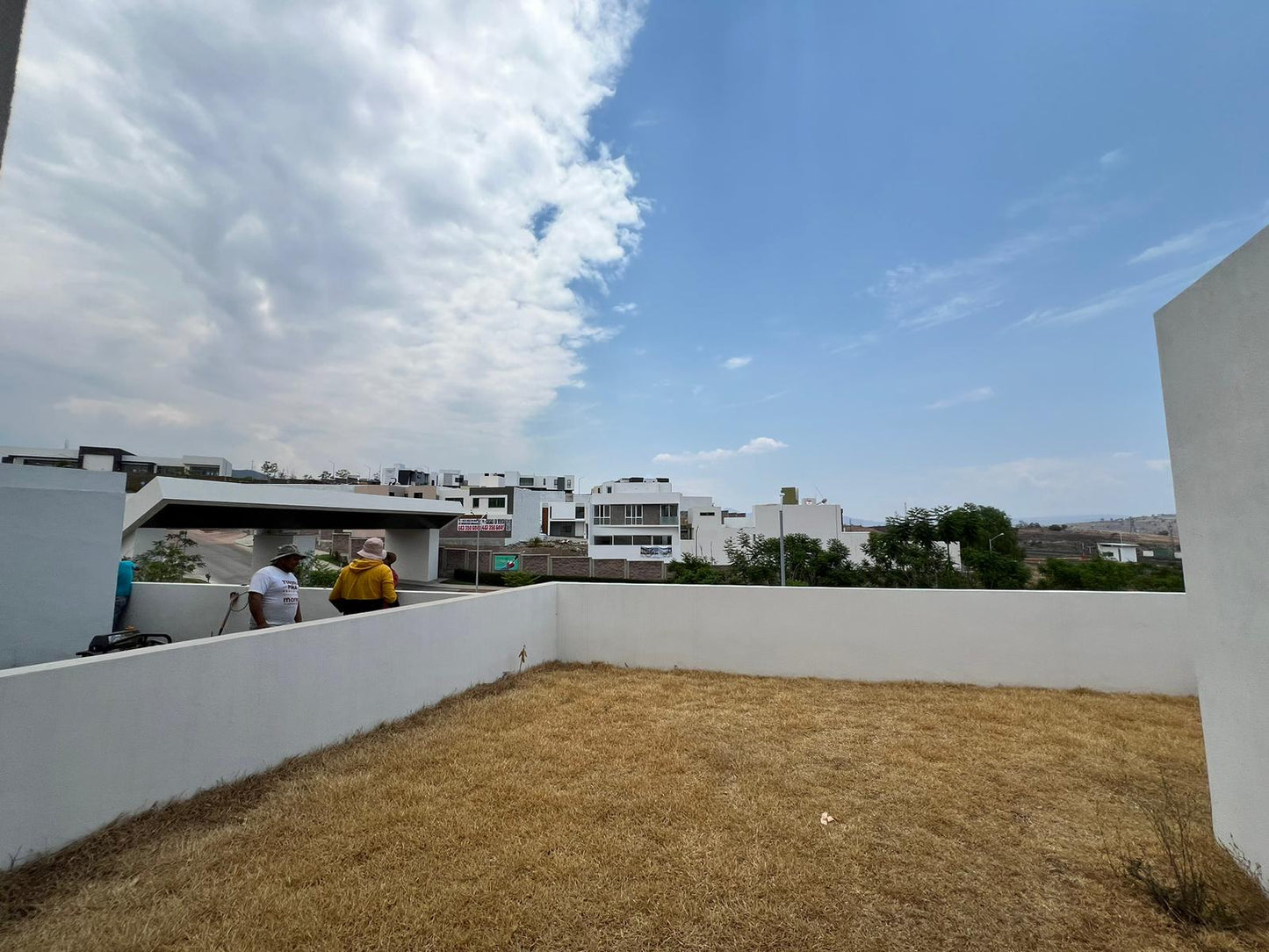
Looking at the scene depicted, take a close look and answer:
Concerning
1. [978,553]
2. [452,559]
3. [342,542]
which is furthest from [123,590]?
[342,542]

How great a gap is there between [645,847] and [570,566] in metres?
24.5

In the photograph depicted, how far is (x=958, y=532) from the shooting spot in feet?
33.1

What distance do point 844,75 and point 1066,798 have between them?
766 cm

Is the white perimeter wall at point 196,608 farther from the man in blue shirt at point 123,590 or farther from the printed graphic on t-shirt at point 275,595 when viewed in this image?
the printed graphic on t-shirt at point 275,595

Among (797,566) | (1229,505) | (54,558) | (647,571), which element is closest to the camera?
(1229,505)

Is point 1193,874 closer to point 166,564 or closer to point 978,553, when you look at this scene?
point 978,553

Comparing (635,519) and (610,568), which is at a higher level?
(635,519)

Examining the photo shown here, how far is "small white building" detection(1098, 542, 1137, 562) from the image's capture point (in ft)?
33.3

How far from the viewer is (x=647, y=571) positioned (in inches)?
1112

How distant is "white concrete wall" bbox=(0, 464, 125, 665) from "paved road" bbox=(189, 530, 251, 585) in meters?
11.9

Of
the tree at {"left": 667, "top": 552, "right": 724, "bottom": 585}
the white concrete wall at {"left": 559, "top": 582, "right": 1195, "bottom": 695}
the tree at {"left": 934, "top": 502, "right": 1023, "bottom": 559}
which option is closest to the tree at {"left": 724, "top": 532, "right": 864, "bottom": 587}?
the tree at {"left": 667, "top": 552, "right": 724, "bottom": 585}

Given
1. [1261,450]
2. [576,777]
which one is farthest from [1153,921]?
[576,777]

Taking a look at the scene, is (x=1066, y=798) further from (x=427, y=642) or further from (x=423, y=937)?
(x=427, y=642)

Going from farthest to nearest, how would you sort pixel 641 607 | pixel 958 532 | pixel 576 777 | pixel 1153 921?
1. pixel 958 532
2. pixel 641 607
3. pixel 576 777
4. pixel 1153 921
